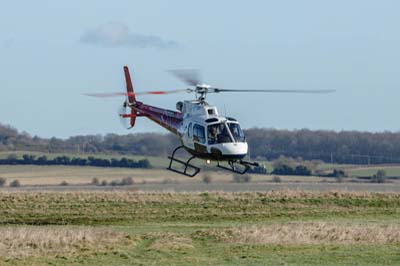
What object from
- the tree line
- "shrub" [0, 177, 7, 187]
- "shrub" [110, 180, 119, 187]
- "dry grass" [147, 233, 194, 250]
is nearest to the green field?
"dry grass" [147, 233, 194, 250]

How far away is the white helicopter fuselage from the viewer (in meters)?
39.4

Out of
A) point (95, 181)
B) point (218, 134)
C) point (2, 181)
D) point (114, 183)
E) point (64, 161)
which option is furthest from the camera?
point (64, 161)

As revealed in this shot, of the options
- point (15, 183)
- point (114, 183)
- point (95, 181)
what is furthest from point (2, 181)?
point (114, 183)

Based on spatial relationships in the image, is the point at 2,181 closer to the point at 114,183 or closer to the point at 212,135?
the point at 114,183

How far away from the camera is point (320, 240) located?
32.1 metres

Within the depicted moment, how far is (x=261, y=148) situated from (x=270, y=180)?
2757 mm

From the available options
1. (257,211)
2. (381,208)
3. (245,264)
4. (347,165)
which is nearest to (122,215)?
(257,211)

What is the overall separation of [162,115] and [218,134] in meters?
5.75

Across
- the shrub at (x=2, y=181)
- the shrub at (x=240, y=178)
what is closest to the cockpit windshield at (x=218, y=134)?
the shrub at (x=240, y=178)

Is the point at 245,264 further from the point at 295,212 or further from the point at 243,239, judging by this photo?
the point at 295,212

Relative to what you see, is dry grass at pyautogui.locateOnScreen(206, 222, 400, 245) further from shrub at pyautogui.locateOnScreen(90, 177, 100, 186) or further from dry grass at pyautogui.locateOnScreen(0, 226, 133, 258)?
shrub at pyautogui.locateOnScreen(90, 177, 100, 186)

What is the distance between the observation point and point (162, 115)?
44844 millimetres

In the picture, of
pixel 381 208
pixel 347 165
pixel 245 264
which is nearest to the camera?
pixel 245 264

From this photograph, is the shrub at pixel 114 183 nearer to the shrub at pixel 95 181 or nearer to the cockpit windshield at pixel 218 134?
the shrub at pixel 95 181
